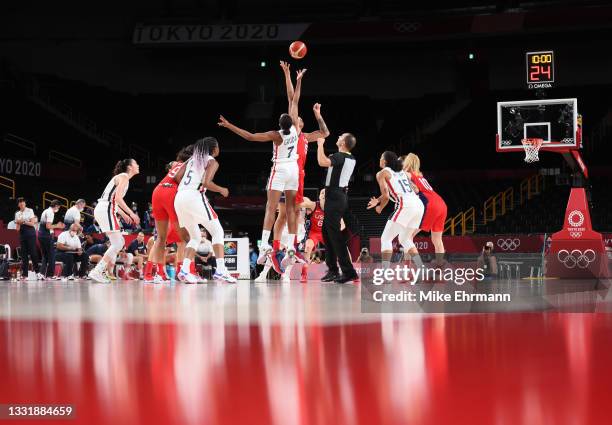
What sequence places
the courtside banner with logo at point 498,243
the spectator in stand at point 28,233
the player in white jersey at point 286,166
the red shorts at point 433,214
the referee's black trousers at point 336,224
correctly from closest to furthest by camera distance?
the referee's black trousers at point 336,224 → the player in white jersey at point 286,166 → the red shorts at point 433,214 → the spectator in stand at point 28,233 → the courtside banner with logo at point 498,243

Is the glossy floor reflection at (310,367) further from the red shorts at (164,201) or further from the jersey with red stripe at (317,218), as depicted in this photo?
the jersey with red stripe at (317,218)

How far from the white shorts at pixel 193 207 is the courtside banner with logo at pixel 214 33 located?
2126 cm

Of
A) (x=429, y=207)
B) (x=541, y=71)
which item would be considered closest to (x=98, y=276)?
(x=429, y=207)

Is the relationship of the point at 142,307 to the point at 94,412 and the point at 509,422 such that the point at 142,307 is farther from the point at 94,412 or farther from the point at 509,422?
the point at 509,422

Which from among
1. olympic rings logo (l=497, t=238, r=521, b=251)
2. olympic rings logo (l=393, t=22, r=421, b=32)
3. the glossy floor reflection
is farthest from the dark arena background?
olympic rings logo (l=497, t=238, r=521, b=251)

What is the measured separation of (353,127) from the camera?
3312 cm

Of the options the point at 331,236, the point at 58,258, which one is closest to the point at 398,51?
the point at 58,258

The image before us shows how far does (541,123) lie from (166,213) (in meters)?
10.8

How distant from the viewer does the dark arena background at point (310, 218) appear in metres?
2.68

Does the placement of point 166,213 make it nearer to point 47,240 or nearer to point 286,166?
point 286,166

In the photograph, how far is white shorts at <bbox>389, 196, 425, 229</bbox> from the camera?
9.84 m

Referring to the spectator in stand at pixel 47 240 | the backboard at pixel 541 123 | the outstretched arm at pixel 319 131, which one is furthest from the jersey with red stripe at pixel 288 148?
the backboard at pixel 541 123

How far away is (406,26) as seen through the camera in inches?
1182

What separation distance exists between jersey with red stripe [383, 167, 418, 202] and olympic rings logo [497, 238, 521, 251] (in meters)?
14.1
